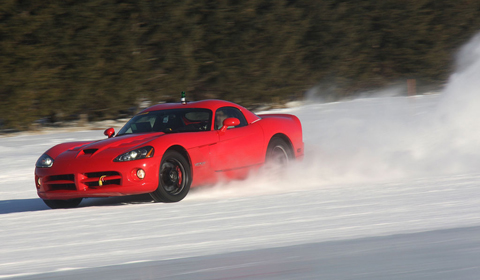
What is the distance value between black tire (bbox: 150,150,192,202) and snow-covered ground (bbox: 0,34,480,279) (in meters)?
0.13

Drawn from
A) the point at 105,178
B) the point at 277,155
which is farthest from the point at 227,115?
the point at 105,178

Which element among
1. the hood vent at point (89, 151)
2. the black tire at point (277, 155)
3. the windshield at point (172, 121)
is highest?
the windshield at point (172, 121)

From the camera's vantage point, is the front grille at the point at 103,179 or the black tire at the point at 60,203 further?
the black tire at the point at 60,203

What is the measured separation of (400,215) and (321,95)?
12278 millimetres

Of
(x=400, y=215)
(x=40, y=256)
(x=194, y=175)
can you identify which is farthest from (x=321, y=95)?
(x=40, y=256)

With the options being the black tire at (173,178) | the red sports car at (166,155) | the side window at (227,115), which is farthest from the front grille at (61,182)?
the side window at (227,115)

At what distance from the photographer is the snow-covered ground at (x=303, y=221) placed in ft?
14.3

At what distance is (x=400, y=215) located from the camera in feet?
19.8

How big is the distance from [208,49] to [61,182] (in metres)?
8.58

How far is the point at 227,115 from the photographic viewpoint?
8.97 m

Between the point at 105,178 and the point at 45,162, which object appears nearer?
the point at 105,178

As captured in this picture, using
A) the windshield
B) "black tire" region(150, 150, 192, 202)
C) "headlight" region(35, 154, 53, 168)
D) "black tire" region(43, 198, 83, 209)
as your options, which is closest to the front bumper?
"black tire" region(150, 150, 192, 202)

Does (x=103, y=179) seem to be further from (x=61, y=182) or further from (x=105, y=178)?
(x=61, y=182)

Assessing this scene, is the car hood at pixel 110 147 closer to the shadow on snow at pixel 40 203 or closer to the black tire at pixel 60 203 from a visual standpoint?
the black tire at pixel 60 203
